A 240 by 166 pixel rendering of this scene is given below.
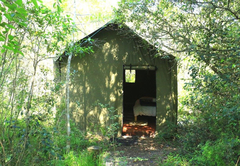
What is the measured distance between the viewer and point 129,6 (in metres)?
5.19

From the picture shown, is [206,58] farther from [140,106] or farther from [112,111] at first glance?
[140,106]

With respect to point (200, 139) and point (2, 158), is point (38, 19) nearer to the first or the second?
point (2, 158)

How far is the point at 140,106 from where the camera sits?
731 cm

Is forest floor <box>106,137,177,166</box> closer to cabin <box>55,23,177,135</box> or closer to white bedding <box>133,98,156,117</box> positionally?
cabin <box>55,23,177,135</box>

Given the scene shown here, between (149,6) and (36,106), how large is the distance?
3.45m

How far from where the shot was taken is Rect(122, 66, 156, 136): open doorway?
6.36 m

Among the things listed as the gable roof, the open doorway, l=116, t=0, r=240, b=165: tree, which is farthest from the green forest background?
the open doorway

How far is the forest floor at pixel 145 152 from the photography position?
14.0 ft

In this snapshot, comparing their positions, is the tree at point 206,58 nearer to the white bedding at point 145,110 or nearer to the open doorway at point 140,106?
the open doorway at point 140,106

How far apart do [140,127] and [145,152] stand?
6.08 feet

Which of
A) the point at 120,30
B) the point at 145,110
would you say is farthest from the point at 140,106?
the point at 120,30

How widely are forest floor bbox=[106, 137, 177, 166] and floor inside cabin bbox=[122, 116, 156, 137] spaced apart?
289 mm

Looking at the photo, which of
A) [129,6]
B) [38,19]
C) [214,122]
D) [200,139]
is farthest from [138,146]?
[38,19]

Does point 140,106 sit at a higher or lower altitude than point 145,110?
higher
